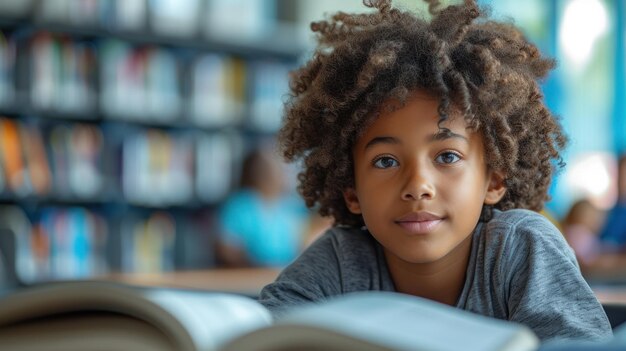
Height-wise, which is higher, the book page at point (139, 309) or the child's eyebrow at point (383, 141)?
the child's eyebrow at point (383, 141)

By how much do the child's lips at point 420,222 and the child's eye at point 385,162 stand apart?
74 mm

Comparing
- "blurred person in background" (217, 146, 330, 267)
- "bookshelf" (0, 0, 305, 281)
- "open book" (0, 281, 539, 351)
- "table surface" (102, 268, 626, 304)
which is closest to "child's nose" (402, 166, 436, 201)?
"open book" (0, 281, 539, 351)

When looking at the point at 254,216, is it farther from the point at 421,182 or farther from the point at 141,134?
the point at 421,182

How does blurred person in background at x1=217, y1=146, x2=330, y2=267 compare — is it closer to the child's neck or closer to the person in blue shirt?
the person in blue shirt

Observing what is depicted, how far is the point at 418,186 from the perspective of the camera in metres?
1.16

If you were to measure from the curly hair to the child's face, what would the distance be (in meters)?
0.02

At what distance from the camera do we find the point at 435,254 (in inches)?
47.4

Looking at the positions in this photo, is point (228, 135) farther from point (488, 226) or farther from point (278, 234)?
point (488, 226)

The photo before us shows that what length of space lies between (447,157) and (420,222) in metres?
0.10

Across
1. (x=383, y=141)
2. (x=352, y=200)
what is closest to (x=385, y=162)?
(x=383, y=141)

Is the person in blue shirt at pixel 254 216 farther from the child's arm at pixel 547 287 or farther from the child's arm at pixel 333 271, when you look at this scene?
the child's arm at pixel 547 287

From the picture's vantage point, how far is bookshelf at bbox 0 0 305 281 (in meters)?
4.41

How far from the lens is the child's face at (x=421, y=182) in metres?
1.18

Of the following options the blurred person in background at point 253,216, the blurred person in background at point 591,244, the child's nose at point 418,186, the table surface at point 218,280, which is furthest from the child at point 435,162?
the blurred person in background at point 253,216
